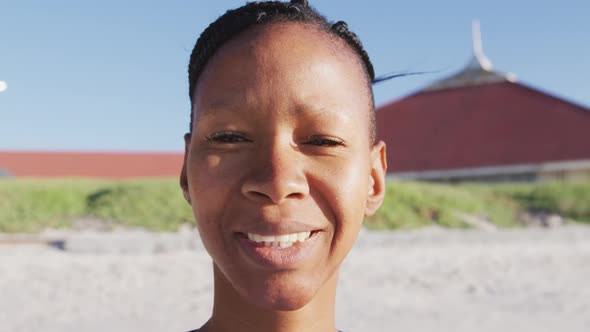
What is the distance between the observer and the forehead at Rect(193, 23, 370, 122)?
5.23 ft

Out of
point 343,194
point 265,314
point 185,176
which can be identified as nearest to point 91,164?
point 185,176

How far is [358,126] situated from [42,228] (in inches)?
448

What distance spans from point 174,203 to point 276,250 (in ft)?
38.0

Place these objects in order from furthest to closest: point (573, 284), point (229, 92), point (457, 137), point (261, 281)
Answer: point (457, 137) < point (573, 284) < point (229, 92) < point (261, 281)

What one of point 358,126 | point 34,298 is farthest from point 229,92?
point 34,298

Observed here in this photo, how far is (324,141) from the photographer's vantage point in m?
1.65

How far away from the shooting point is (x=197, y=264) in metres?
8.50

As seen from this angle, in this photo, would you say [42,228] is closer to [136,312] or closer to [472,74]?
[136,312]

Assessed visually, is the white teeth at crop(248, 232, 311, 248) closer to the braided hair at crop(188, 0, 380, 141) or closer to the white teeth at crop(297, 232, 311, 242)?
the white teeth at crop(297, 232, 311, 242)

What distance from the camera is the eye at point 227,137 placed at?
5.30 feet

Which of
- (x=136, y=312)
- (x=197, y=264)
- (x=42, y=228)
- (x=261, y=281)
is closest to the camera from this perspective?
(x=261, y=281)

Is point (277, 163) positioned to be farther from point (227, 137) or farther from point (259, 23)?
point (259, 23)

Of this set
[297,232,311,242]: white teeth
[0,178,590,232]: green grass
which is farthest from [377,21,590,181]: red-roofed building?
[297,232,311,242]: white teeth

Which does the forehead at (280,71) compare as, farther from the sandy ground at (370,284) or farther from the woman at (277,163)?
the sandy ground at (370,284)
